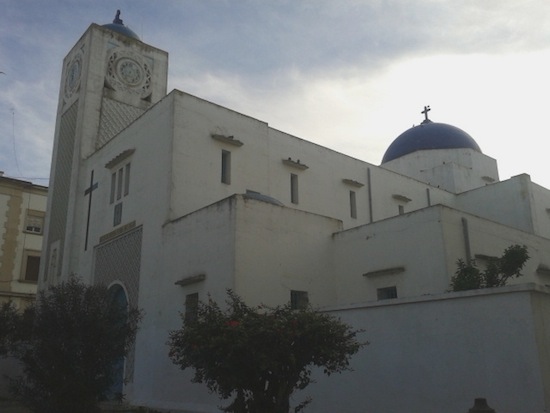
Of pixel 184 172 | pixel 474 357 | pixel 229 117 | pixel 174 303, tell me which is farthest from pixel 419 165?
pixel 474 357

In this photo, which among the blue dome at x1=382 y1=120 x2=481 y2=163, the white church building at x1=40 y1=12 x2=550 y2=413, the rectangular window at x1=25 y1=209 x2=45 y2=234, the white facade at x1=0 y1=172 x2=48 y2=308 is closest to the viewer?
the white church building at x1=40 y1=12 x2=550 y2=413

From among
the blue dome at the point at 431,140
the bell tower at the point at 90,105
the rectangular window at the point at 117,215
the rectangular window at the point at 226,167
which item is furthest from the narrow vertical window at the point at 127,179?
the blue dome at the point at 431,140

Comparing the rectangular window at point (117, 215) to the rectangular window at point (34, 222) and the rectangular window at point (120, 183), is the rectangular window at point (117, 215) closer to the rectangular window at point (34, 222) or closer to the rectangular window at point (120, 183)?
the rectangular window at point (120, 183)

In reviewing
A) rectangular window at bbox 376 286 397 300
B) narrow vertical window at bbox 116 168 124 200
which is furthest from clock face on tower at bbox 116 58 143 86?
rectangular window at bbox 376 286 397 300

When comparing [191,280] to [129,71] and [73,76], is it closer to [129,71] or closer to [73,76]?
[129,71]

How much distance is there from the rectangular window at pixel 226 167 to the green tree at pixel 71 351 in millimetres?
6657

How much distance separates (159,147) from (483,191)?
48.7 ft

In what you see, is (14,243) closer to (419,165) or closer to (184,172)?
(184,172)

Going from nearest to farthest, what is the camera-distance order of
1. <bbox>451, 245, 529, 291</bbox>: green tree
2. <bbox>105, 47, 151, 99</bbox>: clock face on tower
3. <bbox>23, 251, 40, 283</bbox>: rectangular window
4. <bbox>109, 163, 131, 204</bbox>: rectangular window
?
<bbox>451, 245, 529, 291</bbox>: green tree < <bbox>109, 163, 131, 204</bbox>: rectangular window < <bbox>105, 47, 151, 99</bbox>: clock face on tower < <bbox>23, 251, 40, 283</bbox>: rectangular window

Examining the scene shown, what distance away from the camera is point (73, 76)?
25141 mm

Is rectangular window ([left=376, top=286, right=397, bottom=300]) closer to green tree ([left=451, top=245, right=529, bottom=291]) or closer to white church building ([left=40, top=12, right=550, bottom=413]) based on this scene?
white church building ([left=40, top=12, right=550, bottom=413])

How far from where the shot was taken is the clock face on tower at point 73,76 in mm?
24531

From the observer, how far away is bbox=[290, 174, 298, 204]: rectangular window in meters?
20.5

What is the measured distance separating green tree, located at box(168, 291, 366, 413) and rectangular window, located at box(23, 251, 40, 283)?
27091 millimetres
